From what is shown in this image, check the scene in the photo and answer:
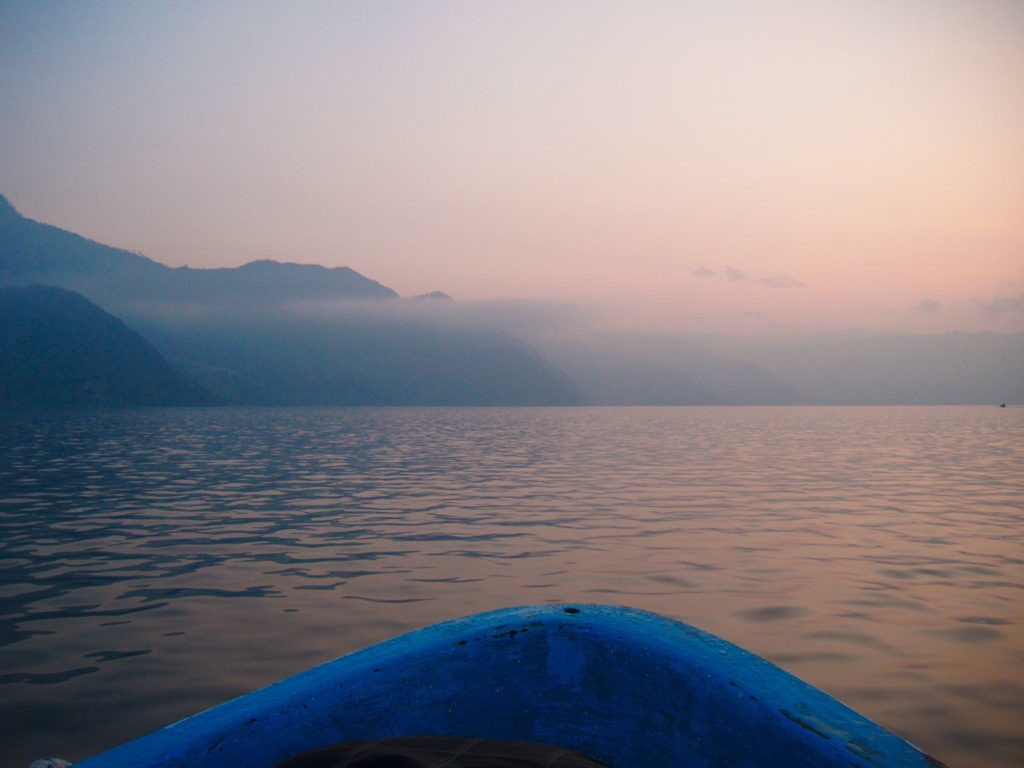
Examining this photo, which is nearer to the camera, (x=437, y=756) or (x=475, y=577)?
(x=437, y=756)

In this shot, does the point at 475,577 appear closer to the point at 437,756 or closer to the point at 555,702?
the point at 555,702

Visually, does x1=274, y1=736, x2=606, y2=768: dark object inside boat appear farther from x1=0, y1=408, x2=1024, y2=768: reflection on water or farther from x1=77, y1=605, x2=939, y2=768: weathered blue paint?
x1=0, y1=408, x2=1024, y2=768: reflection on water

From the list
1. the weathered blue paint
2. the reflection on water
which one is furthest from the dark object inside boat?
the reflection on water

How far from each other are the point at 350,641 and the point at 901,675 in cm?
460

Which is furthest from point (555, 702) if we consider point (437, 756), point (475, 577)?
point (475, 577)

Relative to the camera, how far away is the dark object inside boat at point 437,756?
182 cm

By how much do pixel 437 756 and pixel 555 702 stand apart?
892 mm

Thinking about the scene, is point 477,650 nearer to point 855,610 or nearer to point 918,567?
point 855,610

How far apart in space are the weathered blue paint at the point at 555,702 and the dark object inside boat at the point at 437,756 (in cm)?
60

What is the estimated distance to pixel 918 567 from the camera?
9.46 metres

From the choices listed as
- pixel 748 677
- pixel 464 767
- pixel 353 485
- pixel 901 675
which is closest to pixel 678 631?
pixel 748 677

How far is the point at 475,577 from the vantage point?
29.0 feet

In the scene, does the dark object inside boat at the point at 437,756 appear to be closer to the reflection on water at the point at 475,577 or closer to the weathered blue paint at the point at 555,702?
the weathered blue paint at the point at 555,702

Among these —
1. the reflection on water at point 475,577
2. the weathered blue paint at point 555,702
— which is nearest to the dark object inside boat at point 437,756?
the weathered blue paint at point 555,702
